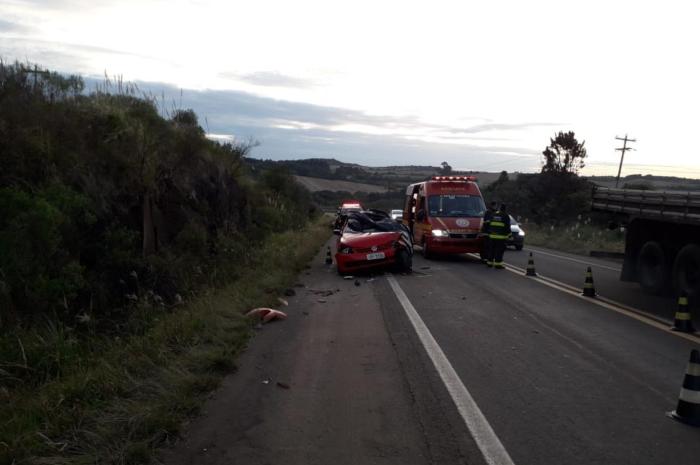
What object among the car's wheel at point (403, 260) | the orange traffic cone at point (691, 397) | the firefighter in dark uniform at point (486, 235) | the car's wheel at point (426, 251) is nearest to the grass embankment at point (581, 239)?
the firefighter in dark uniform at point (486, 235)

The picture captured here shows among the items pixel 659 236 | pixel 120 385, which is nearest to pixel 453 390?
pixel 120 385

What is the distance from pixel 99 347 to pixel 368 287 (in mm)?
6700

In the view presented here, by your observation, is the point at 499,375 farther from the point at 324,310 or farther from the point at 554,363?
the point at 324,310

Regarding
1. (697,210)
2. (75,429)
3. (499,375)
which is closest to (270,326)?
(499,375)

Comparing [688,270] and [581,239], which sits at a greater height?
[688,270]

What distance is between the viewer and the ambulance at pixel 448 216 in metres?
19.5

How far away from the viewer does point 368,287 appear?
14.3 m

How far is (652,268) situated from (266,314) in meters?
7.77

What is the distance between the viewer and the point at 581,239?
32.3 meters

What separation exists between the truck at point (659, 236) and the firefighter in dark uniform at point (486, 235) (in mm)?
3802

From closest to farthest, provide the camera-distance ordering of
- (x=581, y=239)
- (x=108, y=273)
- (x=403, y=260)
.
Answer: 1. (x=108, y=273)
2. (x=403, y=260)
3. (x=581, y=239)

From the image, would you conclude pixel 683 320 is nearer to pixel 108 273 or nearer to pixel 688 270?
pixel 688 270

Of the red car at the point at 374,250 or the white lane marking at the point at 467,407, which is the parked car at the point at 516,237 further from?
the white lane marking at the point at 467,407

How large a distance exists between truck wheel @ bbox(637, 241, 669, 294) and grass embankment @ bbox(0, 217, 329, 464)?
298 inches
